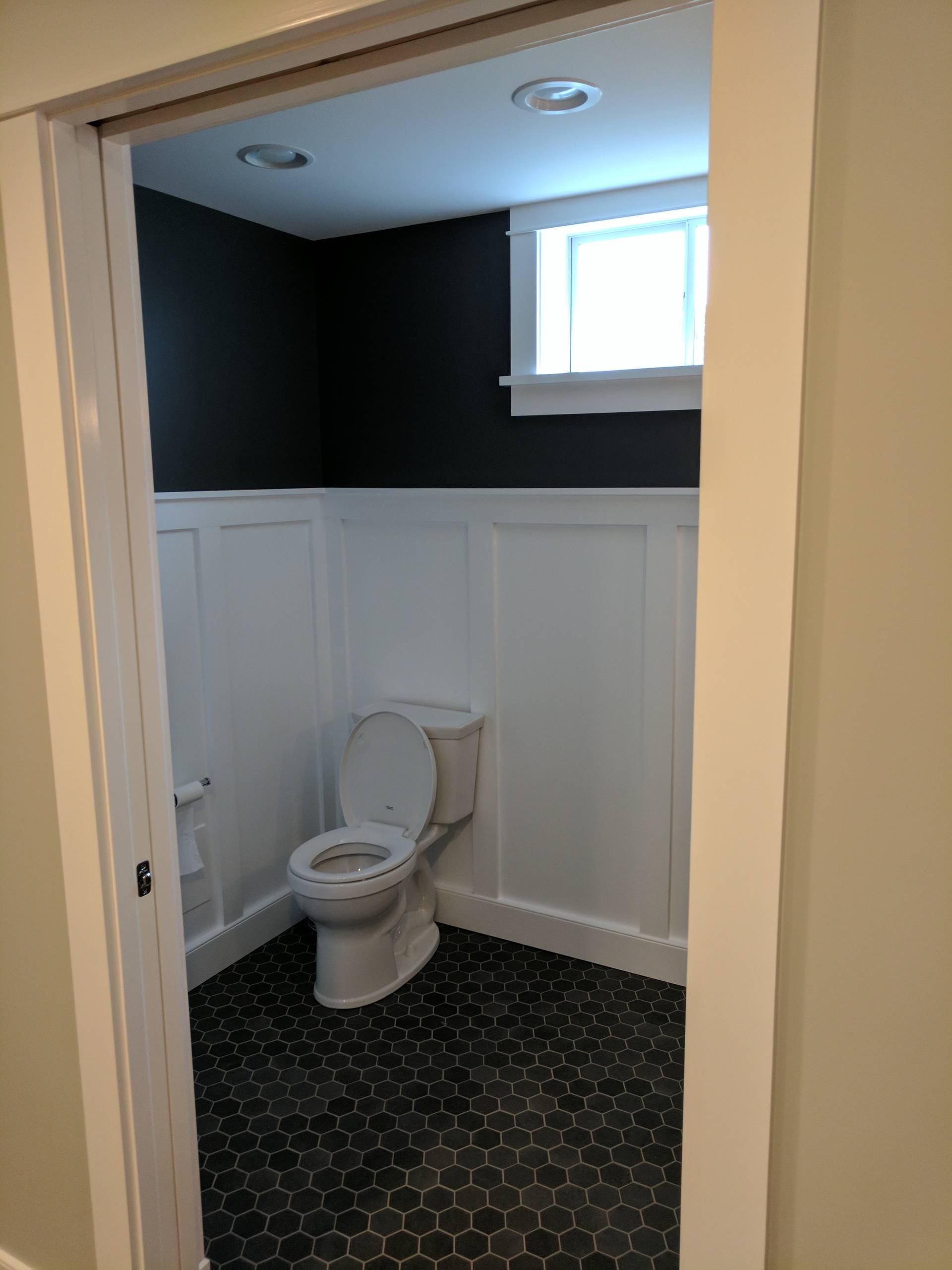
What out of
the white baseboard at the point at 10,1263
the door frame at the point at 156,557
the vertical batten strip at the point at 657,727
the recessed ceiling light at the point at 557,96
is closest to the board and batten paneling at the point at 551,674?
the vertical batten strip at the point at 657,727

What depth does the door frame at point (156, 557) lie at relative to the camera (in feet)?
2.86

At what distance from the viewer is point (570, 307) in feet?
9.61

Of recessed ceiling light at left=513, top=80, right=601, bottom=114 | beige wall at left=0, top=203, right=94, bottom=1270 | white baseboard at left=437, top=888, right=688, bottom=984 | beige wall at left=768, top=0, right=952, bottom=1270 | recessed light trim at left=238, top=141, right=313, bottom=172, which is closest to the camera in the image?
beige wall at left=768, top=0, right=952, bottom=1270

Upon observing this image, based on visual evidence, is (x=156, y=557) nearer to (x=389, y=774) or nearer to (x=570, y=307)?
(x=389, y=774)

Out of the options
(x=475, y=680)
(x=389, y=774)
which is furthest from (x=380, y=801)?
(x=475, y=680)

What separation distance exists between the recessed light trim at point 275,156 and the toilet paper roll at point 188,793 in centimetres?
175

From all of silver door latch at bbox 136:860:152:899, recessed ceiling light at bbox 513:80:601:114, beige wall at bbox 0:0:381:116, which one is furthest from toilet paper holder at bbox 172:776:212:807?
recessed ceiling light at bbox 513:80:601:114

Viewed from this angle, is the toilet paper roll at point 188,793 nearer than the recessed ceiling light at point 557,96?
No

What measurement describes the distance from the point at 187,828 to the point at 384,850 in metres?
0.61

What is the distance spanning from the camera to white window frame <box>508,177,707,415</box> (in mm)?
2617

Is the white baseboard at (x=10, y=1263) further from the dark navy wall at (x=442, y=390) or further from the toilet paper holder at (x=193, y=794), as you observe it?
the dark navy wall at (x=442, y=390)

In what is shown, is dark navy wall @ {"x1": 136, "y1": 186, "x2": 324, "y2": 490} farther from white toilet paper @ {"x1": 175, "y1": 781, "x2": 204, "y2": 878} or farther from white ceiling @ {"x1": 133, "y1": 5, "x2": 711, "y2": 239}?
white toilet paper @ {"x1": 175, "y1": 781, "x2": 204, "y2": 878}

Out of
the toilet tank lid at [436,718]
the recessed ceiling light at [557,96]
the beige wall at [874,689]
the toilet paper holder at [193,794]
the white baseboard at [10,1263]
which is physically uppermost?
the recessed ceiling light at [557,96]

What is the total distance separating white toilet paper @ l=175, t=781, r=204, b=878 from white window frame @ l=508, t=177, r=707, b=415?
1561 mm
